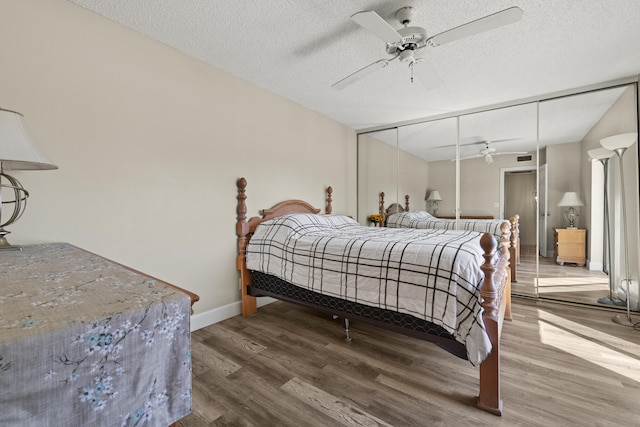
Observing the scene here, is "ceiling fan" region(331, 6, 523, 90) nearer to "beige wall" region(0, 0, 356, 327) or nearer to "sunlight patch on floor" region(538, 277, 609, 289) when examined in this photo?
"beige wall" region(0, 0, 356, 327)

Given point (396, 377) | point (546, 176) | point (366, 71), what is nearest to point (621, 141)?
point (546, 176)

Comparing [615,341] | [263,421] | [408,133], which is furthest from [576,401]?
[408,133]

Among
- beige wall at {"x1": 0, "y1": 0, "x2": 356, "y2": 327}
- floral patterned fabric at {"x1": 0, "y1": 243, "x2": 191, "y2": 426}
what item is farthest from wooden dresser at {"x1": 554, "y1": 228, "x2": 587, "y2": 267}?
floral patterned fabric at {"x1": 0, "y1": 243, "x2": 191, "y2": 426}

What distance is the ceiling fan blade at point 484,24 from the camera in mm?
1519

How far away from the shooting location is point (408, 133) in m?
4.25

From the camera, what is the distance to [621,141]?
8.80 ft

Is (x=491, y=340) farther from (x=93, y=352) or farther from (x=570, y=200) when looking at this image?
(x=570, y=200)

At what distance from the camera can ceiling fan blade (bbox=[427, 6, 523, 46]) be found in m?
1.52

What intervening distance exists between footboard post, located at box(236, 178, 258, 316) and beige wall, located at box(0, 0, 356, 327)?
8 centimetres

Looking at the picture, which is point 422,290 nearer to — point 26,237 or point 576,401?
point 576,401

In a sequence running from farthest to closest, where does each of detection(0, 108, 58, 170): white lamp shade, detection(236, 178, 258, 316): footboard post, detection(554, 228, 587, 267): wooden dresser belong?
detection(554, 228, 587, 267): wooden dresser
detection(236, 178, 258, 316): footboard post
detection(0, 108, 58, 170): white lamp shade

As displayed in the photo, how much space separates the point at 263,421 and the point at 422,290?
1110mm

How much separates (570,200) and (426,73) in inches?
97.5

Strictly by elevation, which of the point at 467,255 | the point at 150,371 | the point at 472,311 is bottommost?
the point at 472,311
